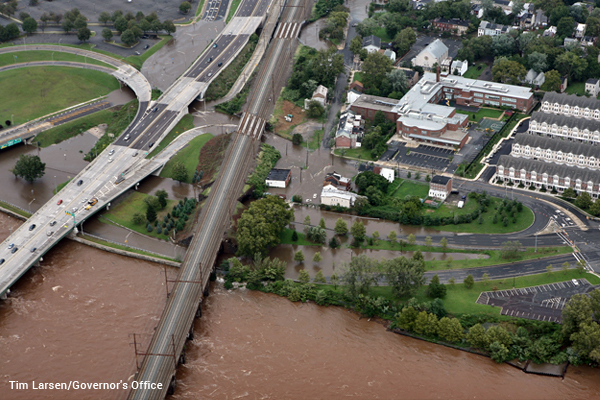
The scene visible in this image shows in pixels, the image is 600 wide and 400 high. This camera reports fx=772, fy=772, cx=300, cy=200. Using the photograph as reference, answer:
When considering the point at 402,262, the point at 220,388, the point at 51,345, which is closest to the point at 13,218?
the point at 51,345

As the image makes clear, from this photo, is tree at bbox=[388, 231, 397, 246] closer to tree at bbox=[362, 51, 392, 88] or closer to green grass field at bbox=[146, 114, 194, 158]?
green grass field at bbox=[146, 114, 194, 158]

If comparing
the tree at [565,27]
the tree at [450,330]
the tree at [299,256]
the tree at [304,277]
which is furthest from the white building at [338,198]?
the tree at [565,27]

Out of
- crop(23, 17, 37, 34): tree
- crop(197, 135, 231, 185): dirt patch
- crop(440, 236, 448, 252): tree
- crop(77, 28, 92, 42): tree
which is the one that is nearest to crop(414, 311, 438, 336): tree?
crop(440, 236, 448, 252): tree

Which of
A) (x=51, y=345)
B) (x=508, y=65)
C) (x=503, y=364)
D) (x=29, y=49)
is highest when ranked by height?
(x=508, y=65)

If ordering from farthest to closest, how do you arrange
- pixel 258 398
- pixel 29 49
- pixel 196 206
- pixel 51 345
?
pixel 29 49
pixel 196 206
pixel 51 345
pixel 258 398

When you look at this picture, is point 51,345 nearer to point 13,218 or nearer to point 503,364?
point 13,218

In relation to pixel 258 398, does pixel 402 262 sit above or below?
above
